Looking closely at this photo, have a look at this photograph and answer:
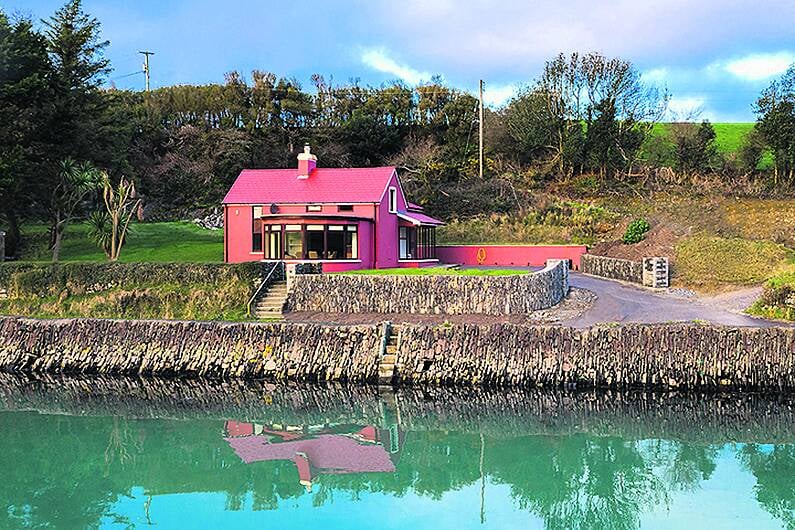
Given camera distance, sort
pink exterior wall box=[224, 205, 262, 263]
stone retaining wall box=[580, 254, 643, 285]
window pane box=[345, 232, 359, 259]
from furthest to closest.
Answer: pink exterior wall box=[224, 205, 262, 263]
stone retaining wall box=[580, 254, 643, 285]
window pane box=[345, 232, 359, 259]

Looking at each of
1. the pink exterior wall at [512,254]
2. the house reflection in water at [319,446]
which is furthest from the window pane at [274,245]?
the house reflection in water at [319,446]

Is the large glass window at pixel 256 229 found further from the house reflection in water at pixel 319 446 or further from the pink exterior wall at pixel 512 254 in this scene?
the house reflection in water at pixel 319 446

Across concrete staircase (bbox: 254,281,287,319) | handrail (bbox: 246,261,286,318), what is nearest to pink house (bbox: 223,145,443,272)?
handrail (bbox: 246,261,286,318)

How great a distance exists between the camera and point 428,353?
706 inches

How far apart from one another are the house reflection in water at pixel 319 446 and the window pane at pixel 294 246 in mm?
11282

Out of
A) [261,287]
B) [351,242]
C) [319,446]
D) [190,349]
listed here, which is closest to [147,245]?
[351,242]

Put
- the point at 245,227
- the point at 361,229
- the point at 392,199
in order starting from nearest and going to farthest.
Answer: the point at 361,229 → the point at 245,227 → the point at 392,199

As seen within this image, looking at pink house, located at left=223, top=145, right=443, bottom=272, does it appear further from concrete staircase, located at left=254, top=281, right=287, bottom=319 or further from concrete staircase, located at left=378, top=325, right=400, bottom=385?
concrete staircase, located at left=378, top=325, right=400, bottom=385

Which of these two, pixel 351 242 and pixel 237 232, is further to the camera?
pixel 237 232

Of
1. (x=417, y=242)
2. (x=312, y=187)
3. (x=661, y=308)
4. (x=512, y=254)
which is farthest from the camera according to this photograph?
(x=512, y=254)

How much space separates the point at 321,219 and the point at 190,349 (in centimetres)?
868

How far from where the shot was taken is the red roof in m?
29.3

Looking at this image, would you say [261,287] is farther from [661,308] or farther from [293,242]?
[661,308]

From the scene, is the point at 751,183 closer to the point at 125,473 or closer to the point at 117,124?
the point at 117,124
